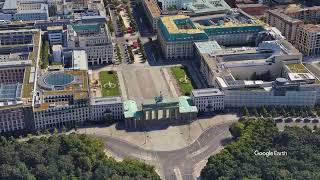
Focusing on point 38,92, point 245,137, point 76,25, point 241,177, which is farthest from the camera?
point 76,25

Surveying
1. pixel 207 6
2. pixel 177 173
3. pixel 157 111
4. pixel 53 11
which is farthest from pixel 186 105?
pixel 53 11

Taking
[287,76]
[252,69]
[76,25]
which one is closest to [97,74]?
[76,25]

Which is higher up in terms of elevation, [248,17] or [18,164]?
[248,17]

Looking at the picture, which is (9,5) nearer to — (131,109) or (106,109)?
(106,109)

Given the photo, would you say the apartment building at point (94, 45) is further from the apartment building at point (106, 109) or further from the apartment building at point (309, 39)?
the apartment building at point (309, 39)

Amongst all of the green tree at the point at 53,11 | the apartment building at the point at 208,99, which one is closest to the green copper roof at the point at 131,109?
the apartment building at the point at 208,99

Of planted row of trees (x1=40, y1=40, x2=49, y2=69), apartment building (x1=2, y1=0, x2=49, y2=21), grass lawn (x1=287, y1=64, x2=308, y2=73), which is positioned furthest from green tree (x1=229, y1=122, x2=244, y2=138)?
apartment building (x1=2, y1=0, x2=49, y2=21)

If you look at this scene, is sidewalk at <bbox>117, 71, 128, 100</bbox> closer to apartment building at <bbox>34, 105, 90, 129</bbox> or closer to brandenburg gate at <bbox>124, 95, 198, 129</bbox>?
brandenburg gate at <bbox>124, 95, 198, 129</bbox>

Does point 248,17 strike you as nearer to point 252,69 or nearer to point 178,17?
point 178,17
